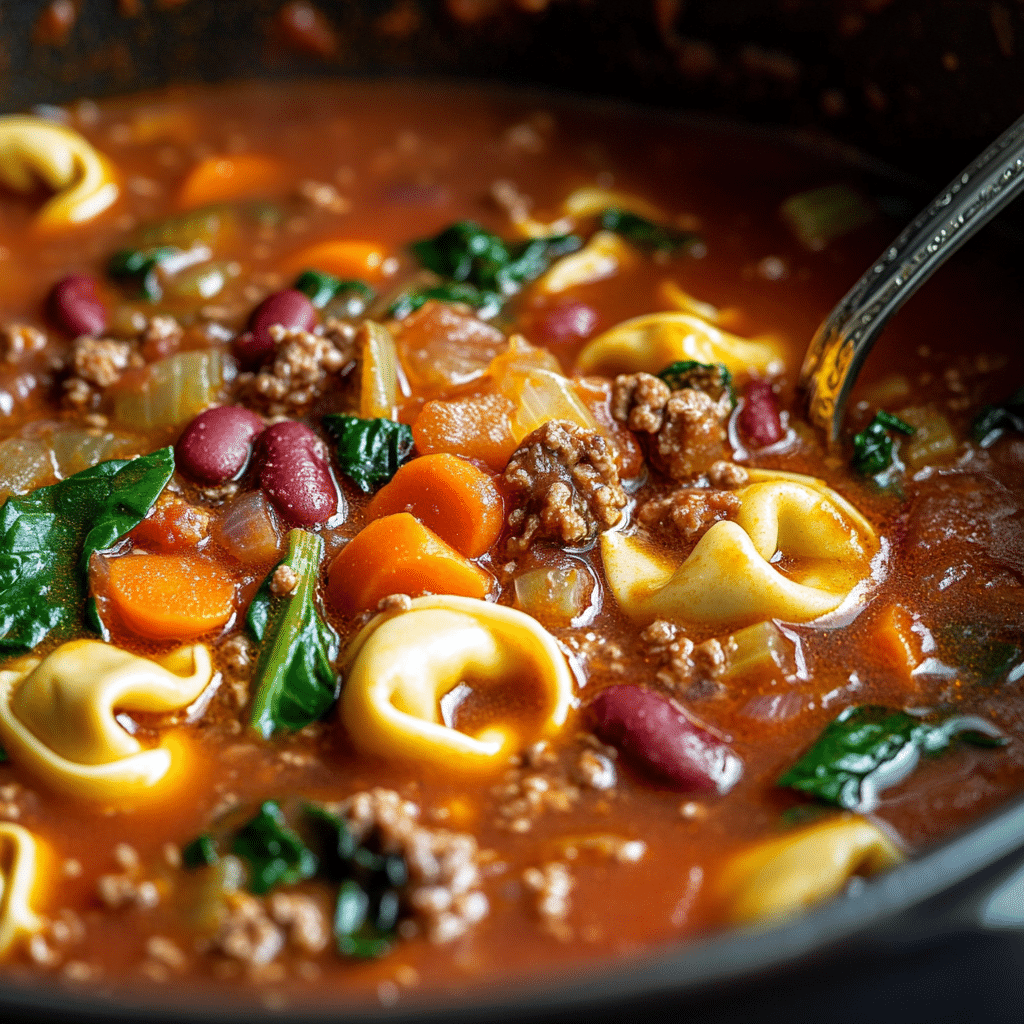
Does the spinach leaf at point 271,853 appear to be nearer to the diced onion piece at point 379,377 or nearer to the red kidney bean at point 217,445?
the red kidney bean at point 217,445

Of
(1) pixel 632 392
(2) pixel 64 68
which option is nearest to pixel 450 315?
(1) pixel 632 392

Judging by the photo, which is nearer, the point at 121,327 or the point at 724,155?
the point at 121,327

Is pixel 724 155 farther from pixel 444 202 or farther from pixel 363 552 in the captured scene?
pixel 363 552

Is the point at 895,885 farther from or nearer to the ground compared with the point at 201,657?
nearer to the ground

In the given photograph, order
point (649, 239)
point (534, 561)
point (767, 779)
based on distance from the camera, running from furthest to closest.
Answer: point (649, 239) < point (534, 561) < point (767, 779)

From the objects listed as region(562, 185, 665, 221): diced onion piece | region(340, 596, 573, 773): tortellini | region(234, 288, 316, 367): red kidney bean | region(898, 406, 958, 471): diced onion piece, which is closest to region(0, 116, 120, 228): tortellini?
region(234, 288, 316, 367): red kidney bean

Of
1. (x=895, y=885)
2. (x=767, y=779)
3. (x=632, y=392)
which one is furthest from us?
(x=632, y=392)
